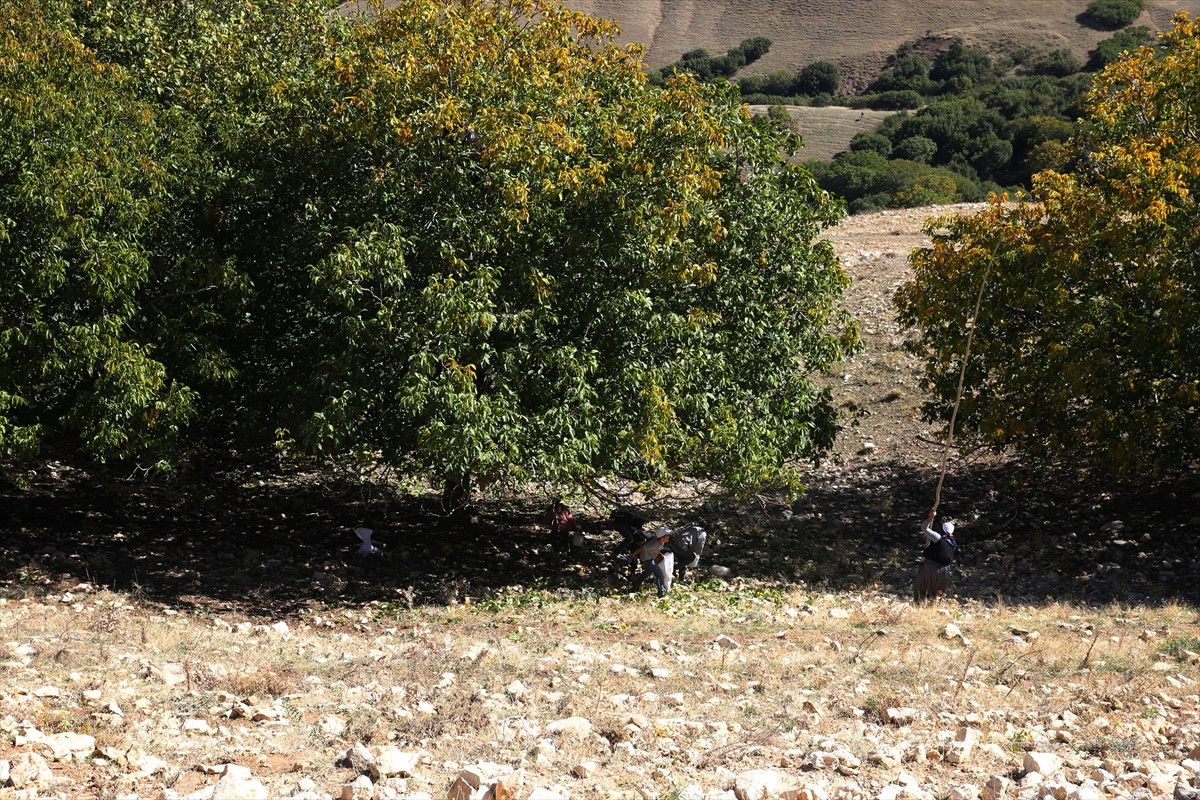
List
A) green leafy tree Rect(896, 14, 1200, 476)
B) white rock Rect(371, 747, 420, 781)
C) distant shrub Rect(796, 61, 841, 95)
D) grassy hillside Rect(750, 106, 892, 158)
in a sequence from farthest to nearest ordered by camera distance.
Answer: distant shrub Rect(796, 61, 841, 95) < grassy hillside Rect(750, 106, 892, 158) < green leafy tree Rect(896, 14, 1200, 476) < white rock Rect(371, 747, 420, 781)

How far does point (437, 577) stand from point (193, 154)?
5779 millimetres

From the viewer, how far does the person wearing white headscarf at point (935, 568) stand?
495 inches

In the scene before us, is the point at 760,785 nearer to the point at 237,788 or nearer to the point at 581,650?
the point at 237,788

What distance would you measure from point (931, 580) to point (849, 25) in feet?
341

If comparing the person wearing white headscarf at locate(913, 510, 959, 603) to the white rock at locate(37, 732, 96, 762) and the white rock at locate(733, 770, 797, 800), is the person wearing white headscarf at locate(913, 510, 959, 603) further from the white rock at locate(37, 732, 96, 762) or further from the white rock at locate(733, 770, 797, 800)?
the white rock at locate(37, 732, 96, 762)

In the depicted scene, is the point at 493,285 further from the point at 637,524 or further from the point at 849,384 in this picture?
the point at 849,384

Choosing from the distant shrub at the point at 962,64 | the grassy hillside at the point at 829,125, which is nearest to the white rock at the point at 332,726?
the grassy hillside at the point at 829,125

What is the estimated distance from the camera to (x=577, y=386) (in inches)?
468

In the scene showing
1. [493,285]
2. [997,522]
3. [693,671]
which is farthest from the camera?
[997,522]

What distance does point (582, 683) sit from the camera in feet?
28.6

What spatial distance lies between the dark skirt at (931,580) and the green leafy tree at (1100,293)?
12.0 ft

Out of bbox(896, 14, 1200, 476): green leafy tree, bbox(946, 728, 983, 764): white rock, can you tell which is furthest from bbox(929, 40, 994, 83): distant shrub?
bbox(946, 728, 983, 764): white rock

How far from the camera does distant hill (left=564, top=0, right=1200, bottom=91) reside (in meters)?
98.1

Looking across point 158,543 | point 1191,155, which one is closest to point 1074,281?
point 1191,155
